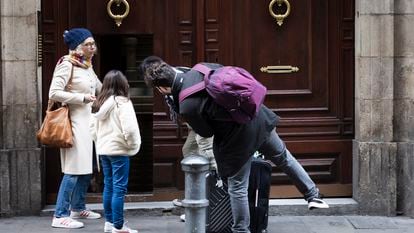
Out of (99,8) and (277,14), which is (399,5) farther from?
(99,8)

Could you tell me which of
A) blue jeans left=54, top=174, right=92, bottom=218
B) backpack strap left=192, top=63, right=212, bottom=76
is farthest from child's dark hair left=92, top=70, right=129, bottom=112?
backpack strap left=192, top=63, right=212, bottom=76

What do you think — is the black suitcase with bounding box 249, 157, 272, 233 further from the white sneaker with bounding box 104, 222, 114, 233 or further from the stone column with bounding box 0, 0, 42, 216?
the stone column with bounding box 0, 0, 42, 216

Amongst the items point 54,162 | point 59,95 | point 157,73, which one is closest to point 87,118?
point 59,95

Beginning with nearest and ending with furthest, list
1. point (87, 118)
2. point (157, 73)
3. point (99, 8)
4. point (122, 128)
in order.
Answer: point (157, 73)
point (122, 128)
point (87, 118)
point (99, 8)

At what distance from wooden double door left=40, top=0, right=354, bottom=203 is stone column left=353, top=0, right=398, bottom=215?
35cm

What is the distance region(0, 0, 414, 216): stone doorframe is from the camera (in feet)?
30.1

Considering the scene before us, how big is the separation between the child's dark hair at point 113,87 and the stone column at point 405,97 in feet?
9.92

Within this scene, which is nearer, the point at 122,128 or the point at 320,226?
the point at 122,128

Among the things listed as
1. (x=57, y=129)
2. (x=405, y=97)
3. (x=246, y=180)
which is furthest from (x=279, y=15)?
(x=246, y=180)

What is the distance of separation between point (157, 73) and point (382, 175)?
136 inches

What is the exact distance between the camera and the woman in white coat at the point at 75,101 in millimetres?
8656

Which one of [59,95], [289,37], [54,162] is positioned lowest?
[54,162]

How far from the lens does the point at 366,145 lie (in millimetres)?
9352

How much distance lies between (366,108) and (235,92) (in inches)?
124
